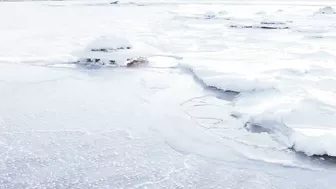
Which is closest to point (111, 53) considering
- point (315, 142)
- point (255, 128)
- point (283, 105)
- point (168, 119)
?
point (168, 119)

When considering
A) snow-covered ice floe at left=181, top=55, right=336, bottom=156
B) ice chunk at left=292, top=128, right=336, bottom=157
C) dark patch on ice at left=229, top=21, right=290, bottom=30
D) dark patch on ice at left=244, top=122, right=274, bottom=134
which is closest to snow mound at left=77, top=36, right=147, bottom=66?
snow-covered ice floe at left=181, top=55, right=336, bottom=156

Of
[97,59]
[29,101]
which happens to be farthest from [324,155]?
[97,59]

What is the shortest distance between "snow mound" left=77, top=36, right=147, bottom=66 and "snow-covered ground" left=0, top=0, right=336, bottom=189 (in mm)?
32

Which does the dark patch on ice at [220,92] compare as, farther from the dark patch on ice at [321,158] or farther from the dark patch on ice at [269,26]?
the dark patch on ice at [269,26]

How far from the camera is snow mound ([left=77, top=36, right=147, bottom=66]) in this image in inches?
396

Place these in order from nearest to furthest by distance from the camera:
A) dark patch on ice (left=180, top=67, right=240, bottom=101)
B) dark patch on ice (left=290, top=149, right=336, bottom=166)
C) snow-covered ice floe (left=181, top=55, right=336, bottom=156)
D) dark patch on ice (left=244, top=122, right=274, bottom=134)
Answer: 1. dark patch on ice (left=290, top=149, right=336, bottom=166)
2. snow-covered ice floe (left=181, top=55, right=336, bottom=156)
3. dark patch on ice (left=244, top=122, right=274, bottom=134)
4. dark patch on ice (left=180, top=67, right=240, bottom=101)

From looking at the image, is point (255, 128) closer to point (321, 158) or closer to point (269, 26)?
point (321, 158)

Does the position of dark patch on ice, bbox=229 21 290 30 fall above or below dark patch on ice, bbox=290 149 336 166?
above

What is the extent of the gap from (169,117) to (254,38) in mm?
9024

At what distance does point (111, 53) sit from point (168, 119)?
16.8 feet

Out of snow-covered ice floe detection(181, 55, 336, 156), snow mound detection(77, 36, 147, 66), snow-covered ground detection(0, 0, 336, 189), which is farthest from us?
snow mound detection(77, 36, 147, 66)

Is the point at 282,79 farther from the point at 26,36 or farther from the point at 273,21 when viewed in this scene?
the point at 273,21

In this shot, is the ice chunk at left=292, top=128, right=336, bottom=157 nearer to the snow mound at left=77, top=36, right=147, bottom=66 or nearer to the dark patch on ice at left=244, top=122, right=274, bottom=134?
the dark patch on ice at left=244, top=122, right=274, bottom=134

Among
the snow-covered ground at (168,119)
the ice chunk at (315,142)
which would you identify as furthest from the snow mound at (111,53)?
the ice chunk at (315,142)
